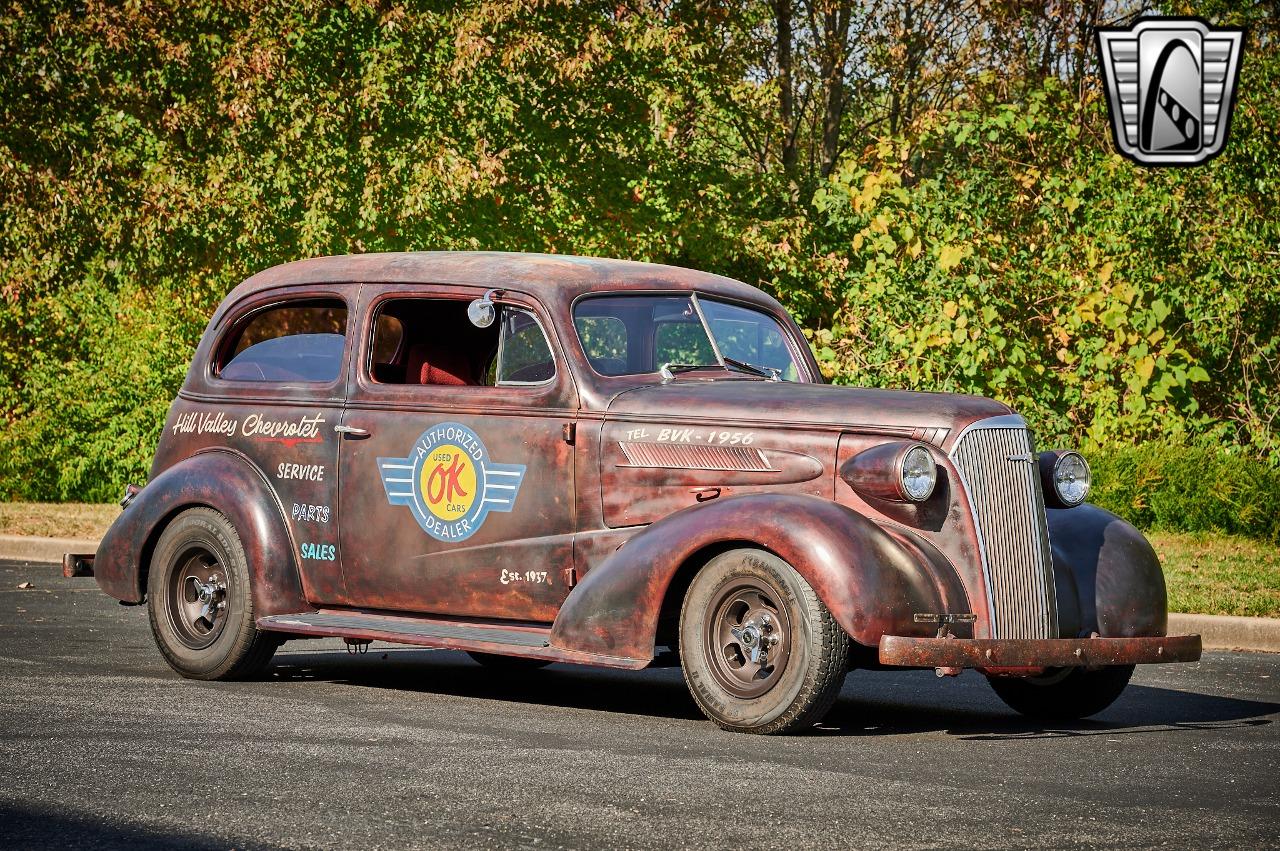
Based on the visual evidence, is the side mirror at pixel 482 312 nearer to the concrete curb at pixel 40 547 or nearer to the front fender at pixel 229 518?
the front fender at pixel 229 518

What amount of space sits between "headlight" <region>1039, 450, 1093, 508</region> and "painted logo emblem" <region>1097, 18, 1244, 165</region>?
10274 millimetres

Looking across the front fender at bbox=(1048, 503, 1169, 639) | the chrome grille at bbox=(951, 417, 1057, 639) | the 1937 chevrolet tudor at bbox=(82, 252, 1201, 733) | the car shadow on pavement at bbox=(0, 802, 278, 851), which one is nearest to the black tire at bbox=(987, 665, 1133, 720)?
the 1937 chevrolet tudor at bbox=(82, 252, 1201, 733)

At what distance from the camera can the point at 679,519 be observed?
748 centimetres

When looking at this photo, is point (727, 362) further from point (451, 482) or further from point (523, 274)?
point (451, 482)

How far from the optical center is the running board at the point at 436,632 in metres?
7.64

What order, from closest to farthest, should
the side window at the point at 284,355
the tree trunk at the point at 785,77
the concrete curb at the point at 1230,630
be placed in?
the side window at the point at 284,355
the concrete curb at the point at 1230,630
the tree trunk at the point at 785,77

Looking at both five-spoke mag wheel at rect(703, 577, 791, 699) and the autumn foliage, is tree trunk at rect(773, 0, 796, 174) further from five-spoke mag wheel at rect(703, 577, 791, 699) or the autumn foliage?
five-spoke mag wheel at rect(703, 577, 791, 699)

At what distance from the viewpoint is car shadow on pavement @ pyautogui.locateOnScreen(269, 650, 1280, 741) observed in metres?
7.76

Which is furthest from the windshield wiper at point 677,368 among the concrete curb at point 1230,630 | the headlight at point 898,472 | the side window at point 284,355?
the concrete curb at point 1230,630

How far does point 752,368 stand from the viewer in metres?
8.67

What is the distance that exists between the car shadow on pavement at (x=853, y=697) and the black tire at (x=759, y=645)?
1.06 ft

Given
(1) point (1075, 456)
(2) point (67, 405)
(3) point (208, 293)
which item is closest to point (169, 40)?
(3) point (208, 293)

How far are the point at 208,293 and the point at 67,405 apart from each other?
2.50 metres

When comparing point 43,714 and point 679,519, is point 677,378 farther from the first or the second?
point 43,714
